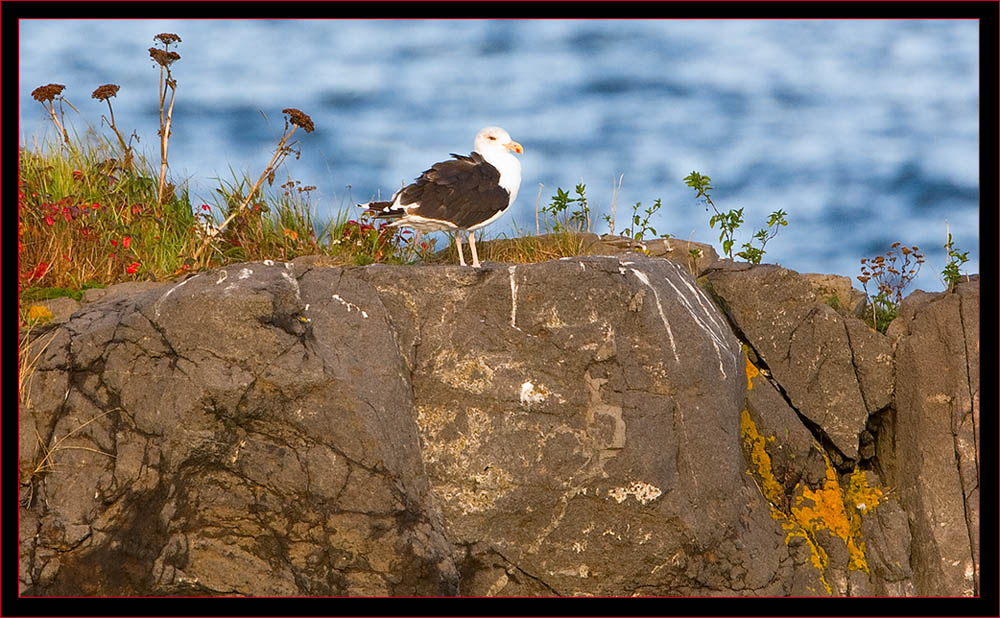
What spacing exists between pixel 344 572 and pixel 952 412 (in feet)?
17.4

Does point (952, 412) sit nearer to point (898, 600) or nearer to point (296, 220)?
point (898, 600)

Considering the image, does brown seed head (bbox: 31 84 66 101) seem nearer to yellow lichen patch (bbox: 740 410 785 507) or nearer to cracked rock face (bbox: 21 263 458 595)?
cracked rock face (bbox: 21 263 458 595)

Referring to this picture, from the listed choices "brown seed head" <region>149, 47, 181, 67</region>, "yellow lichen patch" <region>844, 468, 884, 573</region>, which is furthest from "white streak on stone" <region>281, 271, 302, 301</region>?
"yellow lichen patch" <region>844, 468, 884, 573</region>

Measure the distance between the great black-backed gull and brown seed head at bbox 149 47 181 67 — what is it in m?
2.87

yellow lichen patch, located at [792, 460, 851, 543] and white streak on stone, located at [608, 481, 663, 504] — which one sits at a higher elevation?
white streak on stone, located at [608, 481, 663, 504]

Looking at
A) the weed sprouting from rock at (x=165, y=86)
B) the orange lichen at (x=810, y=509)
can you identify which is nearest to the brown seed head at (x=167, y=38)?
the weed sprouting from rock at (x=165, y=86)

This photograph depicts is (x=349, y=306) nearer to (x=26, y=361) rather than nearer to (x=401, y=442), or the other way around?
(x=401, y=442)

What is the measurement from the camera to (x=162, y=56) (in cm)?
1002

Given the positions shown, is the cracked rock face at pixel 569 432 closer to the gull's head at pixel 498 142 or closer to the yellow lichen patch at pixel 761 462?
the yellow lichen patch at pixel 761 462

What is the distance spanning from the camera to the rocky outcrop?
7086 mm

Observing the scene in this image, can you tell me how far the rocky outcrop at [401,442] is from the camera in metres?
7.09

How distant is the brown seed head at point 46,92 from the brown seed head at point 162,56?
3.24 feet

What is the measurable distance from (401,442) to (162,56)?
16.0 ft

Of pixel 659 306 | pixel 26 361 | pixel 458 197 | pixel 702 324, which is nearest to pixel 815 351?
pixel 702 324
